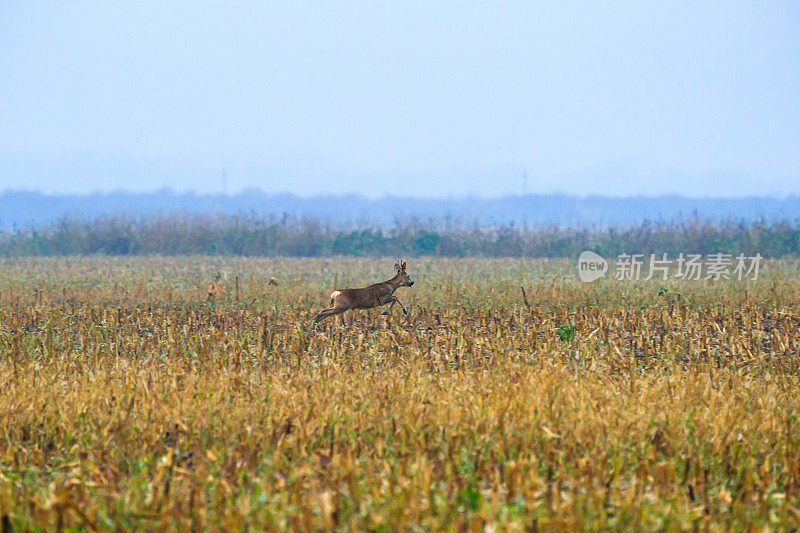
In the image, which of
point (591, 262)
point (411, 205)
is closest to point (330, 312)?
point (591, 262)

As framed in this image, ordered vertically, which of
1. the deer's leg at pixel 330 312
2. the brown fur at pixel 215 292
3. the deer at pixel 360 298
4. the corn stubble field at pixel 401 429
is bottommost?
the corn stubble field at pixel 401 429

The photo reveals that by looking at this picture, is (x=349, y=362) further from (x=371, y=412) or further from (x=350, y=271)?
(x=350, y=271)

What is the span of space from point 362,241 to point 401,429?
30611 mm

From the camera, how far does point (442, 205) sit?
182375mm

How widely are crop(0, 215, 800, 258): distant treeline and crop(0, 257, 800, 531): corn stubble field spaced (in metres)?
24.1

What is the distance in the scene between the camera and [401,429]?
5504 mm

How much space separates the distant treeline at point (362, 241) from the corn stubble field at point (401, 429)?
79.0ft

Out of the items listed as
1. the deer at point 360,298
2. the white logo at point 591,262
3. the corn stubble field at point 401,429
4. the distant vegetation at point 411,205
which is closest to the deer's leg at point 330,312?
the deer at point 360,298

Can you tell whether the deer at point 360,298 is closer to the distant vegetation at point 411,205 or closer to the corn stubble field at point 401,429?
the corn stubble field at point 401,429

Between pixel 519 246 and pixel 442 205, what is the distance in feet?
485

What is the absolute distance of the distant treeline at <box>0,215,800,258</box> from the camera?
34.3 meters

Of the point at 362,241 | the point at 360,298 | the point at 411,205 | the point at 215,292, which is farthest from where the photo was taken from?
the point at 411,205

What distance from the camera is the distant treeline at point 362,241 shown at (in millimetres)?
34281

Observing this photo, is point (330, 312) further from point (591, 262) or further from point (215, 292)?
point (591, 262)
